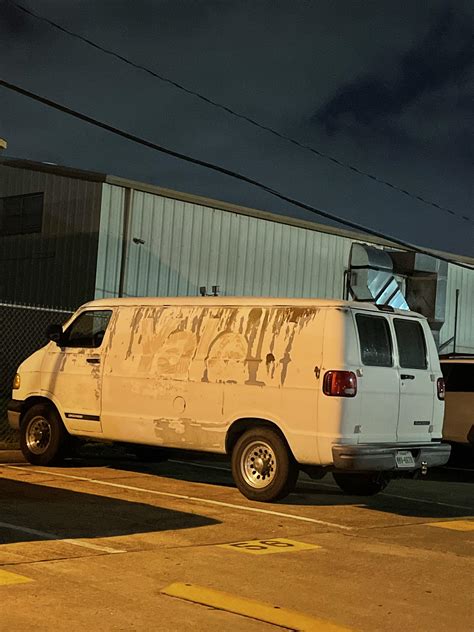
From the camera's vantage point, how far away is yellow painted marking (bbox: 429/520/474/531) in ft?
35.7

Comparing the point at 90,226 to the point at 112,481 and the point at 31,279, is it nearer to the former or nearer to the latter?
the point at 31,279

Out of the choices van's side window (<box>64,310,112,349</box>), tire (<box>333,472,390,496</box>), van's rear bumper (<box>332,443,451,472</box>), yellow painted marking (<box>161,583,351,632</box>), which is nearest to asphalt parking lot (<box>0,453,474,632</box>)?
yellow painted marking (<box>161,583,351,632</box>)

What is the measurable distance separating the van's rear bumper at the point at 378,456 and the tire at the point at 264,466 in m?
0.68

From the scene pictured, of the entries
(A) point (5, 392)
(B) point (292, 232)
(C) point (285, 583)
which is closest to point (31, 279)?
(A) point (5, 392)

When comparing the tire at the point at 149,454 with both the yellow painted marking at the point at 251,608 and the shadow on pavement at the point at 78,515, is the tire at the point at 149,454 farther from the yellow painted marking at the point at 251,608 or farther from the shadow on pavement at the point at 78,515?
the yellow painted marking at the point at 251,608

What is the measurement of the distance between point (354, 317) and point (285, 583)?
14.5ft

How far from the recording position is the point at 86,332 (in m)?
13.7

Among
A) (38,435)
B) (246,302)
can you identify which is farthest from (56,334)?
(246,302)

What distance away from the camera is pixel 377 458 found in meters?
11.2

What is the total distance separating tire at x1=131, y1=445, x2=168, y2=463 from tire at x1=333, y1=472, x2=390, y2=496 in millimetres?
2294

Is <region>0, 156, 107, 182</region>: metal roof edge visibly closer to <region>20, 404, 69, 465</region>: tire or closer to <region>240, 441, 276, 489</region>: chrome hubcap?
<region>20, 404, 69, 465</region>: tire

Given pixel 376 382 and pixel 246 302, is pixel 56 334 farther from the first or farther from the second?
pixel 376 382

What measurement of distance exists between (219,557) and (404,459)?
394cm

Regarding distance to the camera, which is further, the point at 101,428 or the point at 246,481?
the point at 101,428
